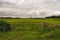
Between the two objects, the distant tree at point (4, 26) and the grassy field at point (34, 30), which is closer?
the grassy field at point (34, 30)

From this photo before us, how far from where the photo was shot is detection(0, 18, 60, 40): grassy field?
7426 millimetres

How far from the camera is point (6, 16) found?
25.7ft

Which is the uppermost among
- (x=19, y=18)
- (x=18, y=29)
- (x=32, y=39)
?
(x=19, y=18)

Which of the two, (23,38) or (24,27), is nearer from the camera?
(23,38)

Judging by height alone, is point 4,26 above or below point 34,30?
above

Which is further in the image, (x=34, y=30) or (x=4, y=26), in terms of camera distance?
(x=4, y=26)

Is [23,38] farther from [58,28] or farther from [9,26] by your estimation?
[58,28]

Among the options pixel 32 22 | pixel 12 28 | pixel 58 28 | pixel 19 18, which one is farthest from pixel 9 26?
pixel 58 28

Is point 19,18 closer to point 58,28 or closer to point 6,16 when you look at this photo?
point 6,16

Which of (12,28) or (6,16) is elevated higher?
(6,16)

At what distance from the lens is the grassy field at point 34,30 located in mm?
7426

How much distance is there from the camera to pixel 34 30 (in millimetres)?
7602

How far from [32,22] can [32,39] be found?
1220 mm

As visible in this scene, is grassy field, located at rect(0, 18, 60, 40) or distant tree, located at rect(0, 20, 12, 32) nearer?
grassy field, located at rect(0, 18, 60, 40)
